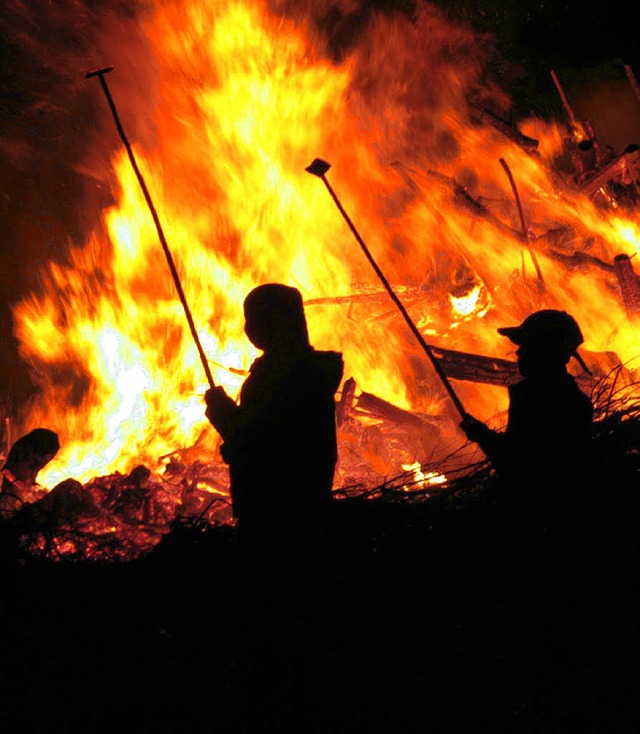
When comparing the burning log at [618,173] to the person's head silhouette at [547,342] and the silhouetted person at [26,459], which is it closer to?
the person's head silhouette at [547,342]

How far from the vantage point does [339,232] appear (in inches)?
423

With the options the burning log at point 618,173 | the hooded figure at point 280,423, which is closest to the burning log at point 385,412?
the hooded figure at point 280,423

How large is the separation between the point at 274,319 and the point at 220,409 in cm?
60

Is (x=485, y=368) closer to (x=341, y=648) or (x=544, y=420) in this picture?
(x=544, y=420)

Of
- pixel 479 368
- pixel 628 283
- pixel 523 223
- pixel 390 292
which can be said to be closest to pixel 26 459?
pixel 390 292

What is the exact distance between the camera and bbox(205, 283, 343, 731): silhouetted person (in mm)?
2483

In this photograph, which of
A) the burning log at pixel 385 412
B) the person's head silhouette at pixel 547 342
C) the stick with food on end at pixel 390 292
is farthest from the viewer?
the burning log at pixel 385 412

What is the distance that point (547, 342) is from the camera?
331 cm

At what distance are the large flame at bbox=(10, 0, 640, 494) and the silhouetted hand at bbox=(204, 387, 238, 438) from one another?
5.79 m

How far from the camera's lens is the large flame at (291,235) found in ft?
31.1

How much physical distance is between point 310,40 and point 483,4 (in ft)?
16.9

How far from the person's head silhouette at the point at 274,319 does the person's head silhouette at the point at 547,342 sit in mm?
1436

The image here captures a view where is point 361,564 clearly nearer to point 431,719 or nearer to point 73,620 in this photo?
point 431,719

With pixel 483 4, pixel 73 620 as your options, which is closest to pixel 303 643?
pixel 73 620
